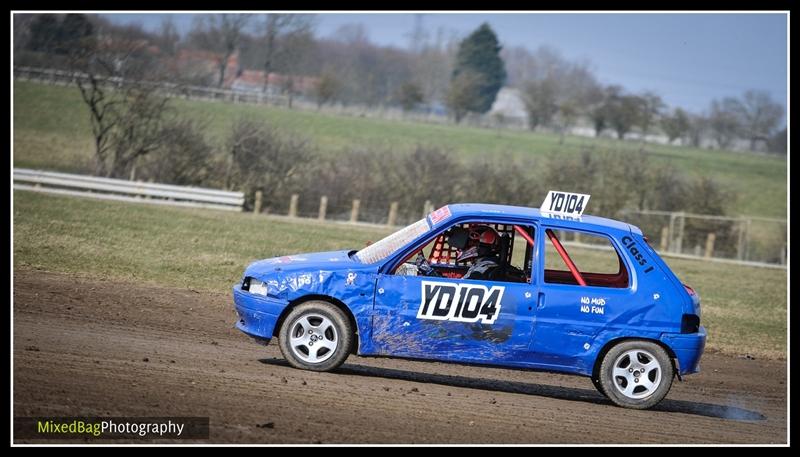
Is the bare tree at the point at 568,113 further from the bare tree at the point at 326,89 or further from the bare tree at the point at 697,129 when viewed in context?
the bare tree at the point at 326,89

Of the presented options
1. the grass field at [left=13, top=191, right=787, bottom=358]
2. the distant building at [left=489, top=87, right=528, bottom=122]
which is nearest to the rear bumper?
the grass field at [left=13, top=191, right=787, bottom=358]

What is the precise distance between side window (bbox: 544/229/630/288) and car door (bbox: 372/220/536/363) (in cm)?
77

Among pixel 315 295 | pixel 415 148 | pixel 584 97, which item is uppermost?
pixel 584 97

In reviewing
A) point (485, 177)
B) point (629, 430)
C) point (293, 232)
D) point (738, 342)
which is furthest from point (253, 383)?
point (485, 177)

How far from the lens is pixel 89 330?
10578 mm

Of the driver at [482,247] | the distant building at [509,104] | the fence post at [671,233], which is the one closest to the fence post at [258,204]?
the fence post at [671,233]

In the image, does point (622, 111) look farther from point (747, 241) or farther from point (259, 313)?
point (259, 313)

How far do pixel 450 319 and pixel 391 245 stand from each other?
103 cm

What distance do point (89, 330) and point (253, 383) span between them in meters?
2.89

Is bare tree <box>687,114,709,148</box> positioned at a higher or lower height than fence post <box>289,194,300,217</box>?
higher

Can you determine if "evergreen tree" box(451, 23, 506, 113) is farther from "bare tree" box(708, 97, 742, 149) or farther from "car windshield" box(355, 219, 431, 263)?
"car windshield" box(355, 219, 431, 263)

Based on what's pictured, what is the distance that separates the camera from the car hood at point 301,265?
9.41 metres

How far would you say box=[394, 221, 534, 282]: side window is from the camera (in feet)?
31.6
